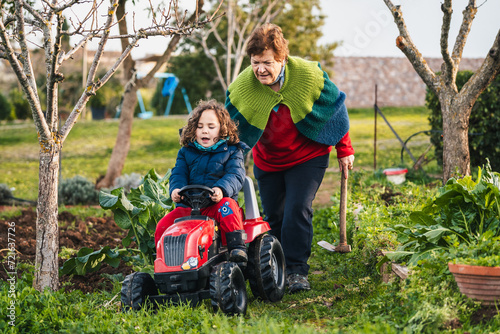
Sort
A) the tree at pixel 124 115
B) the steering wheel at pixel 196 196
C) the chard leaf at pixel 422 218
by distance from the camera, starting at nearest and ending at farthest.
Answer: the steering wheel at pixel 196 196
the chard leaf at pixel 422 218
the tree at pixel 124 115

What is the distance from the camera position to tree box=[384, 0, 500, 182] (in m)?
5.32

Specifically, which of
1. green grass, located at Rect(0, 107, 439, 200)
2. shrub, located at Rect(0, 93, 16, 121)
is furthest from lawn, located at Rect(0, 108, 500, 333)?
shrub, located at Rect(0, 93, 16, 121)

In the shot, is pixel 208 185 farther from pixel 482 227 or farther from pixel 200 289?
pixel 482 227

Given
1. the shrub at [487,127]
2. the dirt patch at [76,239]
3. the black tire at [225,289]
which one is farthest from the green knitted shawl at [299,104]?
the shrub at [487,127]

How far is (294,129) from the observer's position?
4453 mm

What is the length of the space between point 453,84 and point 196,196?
10.6 feet

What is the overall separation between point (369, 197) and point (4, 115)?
21.6 m

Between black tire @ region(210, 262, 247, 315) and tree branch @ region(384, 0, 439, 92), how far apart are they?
3.26 m

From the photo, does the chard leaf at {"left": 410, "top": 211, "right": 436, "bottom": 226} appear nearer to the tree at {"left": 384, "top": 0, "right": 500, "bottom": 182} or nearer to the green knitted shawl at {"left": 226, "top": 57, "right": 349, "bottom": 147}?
the green knitted shawl at {"left": 226, "top": 57, "right": 349, "bottom": 147}

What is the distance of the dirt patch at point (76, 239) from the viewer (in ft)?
15.4

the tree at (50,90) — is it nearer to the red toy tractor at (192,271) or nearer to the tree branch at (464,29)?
the red toy tractor at (192,271)

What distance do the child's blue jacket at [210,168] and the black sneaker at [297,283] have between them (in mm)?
891

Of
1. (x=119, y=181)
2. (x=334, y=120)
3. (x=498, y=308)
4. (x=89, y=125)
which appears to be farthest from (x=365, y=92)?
(x=498, y=308)

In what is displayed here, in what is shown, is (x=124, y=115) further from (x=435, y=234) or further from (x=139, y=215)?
(x=435, y=234)
